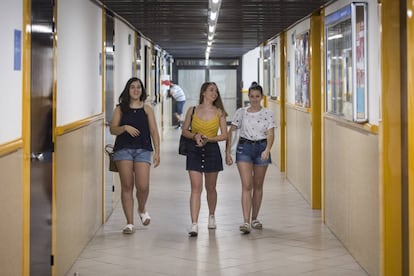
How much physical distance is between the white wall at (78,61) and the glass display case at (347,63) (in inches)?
95.2

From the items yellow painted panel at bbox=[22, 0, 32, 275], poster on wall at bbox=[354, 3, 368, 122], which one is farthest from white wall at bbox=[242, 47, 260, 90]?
yellow painted panel at bbox=[22, 0, 32, 275]

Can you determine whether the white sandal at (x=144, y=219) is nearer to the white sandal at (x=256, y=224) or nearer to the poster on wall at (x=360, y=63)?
the white sandal at (x=256, y=224)

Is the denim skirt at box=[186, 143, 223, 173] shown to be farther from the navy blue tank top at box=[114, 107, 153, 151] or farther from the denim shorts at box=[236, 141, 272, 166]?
the navy blue tank top at box=[114, 107, 153, 151]

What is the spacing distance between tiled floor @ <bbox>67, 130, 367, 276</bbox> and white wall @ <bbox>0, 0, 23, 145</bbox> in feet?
7.60

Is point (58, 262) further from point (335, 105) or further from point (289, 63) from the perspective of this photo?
point (289, 63)

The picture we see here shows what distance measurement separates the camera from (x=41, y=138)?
532 centimetres

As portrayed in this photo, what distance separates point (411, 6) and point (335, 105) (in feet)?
9.60

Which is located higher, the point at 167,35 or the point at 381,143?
Answer: the point at 167,35

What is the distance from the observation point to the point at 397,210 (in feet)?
19.2

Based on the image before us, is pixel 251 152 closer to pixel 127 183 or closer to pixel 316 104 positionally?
pixel 127 183

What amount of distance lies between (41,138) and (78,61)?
197cm

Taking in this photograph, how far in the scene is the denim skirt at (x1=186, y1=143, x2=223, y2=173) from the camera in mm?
8102

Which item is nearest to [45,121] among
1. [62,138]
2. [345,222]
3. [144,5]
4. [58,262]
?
[62,138]

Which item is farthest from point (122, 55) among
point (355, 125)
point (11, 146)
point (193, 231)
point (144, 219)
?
point (11, 146)
